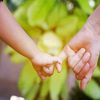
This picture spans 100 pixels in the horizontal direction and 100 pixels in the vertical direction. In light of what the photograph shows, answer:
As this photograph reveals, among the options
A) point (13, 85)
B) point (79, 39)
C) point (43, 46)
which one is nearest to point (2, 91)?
point (13, 85)

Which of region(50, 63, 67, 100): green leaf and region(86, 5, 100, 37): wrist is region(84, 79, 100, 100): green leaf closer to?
region(50, 63, 67, 100): green leaf

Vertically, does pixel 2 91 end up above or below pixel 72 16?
below

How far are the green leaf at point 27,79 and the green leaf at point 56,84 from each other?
0.05 meters

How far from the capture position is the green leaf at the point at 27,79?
40.0 inches

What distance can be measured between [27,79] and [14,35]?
21 cm

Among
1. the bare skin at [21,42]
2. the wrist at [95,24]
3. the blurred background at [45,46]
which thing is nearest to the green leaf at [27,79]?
the blurred background at [45,46]

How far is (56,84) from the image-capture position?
102 centimetres

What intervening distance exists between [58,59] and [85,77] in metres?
0.09

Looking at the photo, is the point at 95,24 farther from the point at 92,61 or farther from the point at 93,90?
the point at 93,90

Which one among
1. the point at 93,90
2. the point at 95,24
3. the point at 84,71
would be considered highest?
the point at 95,24

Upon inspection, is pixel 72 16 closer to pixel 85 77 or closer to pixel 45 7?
pixel 45 7

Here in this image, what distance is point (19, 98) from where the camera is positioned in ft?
3.20

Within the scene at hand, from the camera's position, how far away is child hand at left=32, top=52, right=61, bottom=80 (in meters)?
0.89

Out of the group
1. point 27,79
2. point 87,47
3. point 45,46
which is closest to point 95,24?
point 87,47
